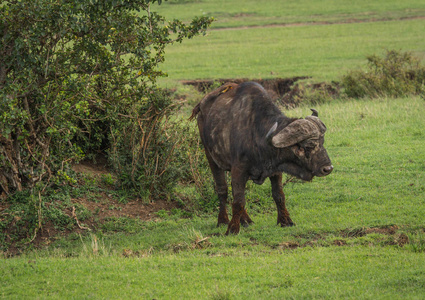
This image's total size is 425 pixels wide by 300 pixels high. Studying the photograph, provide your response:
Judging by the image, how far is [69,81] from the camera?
10094mm

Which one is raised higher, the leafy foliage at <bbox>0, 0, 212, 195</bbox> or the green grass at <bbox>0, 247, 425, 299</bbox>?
the leafy foliage at <bbox>0, 0, 212, 195</bbox>

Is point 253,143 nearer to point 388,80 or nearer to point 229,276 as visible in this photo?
point 229,276

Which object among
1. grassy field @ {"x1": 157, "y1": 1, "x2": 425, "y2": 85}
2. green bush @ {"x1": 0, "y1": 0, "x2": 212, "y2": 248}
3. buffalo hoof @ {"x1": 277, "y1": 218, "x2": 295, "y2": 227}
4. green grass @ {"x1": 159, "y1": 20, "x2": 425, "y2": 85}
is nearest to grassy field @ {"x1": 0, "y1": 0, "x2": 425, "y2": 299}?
buffalo hoof @ {"x1": 277, "y1": 218, "x2": 295, "y2": 227}

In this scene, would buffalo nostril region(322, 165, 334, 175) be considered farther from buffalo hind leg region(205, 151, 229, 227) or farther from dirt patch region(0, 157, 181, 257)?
dirt patch region(0, 157, 181, 257)

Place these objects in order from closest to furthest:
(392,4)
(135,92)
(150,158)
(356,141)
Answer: (135,92), (150,158), (356,141), (392,4)

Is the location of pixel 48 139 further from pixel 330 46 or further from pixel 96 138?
pixel 330 46

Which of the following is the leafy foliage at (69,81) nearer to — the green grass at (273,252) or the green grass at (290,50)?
the green grass at (273,252)

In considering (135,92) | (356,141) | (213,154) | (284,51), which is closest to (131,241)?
(213,154)

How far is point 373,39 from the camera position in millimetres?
40781

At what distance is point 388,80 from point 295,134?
15602mm

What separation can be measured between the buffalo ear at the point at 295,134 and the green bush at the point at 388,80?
47.1 ft

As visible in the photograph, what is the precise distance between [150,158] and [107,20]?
3.42 meters

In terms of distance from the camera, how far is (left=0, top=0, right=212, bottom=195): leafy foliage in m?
9.65

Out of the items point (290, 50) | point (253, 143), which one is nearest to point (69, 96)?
point (253, 143)
